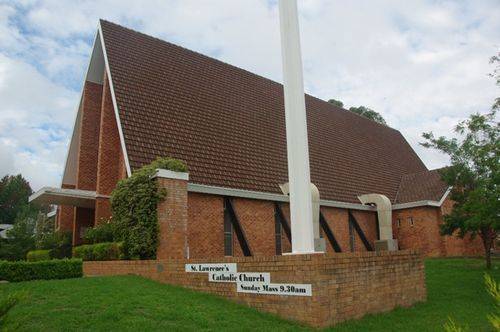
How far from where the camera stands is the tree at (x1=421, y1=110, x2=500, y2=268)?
12.8 m

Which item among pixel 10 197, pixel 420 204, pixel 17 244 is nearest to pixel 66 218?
pixel 17 244

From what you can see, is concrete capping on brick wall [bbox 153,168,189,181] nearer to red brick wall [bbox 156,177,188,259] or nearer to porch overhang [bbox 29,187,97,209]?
red brick wall [bbox 156,177,188,259]

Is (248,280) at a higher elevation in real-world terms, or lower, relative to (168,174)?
lower

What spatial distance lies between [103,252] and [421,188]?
17.4 meters

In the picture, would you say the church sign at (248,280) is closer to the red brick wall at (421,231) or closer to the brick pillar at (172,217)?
the brick pillar at (172,217)

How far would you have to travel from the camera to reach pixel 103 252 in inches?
552

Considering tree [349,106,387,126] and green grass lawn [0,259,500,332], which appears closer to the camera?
green grass lawn [0,259,500,332]

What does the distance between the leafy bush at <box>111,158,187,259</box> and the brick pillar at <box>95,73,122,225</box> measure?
2.70 metres

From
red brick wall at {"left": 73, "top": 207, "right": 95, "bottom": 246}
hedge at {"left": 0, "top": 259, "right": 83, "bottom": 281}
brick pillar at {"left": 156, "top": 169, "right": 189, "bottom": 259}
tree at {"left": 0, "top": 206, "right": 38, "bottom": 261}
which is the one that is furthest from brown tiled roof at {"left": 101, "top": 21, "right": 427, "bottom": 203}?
tree at {"left": 0, "top": 206, "right": 38, "bottom": 261}

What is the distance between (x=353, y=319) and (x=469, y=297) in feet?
15.7

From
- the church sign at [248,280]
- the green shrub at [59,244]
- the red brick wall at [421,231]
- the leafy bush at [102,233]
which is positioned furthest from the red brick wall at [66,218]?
the red brick wall at [421,231]

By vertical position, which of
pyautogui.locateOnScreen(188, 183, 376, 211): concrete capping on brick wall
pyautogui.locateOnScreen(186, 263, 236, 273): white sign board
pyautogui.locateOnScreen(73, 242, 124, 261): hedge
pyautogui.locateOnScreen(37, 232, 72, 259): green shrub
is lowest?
pyautogui.locateOnScreen(186, 263, 236, 273): white sign board

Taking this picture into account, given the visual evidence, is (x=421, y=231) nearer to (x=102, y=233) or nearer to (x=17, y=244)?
(x=102, y=233)

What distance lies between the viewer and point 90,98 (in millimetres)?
20734
